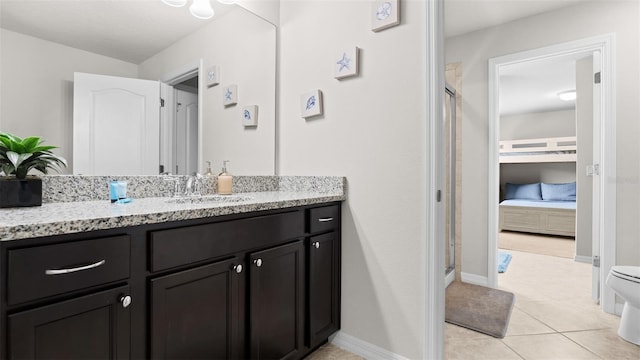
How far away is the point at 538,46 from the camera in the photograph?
2.83 metres

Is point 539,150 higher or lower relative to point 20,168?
higher

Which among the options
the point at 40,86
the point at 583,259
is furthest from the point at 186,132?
the point at 583,259

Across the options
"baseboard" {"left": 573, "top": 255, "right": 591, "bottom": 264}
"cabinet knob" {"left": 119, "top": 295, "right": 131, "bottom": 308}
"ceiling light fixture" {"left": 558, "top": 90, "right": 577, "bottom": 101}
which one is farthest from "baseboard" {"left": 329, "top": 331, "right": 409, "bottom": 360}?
"ceiling light fixture" {"left": 558, "top": 90, "right": 577, "bottom": 101}

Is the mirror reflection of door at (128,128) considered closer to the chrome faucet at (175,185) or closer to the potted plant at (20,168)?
the chrome faucet at (175,185)

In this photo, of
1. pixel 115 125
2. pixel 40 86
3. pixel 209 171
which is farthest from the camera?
pixel 209 171

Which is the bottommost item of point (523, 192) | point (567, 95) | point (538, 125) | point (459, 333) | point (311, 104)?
point (459, 333)

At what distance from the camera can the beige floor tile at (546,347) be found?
1.79m

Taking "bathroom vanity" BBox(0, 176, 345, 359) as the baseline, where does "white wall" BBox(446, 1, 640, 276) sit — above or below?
above

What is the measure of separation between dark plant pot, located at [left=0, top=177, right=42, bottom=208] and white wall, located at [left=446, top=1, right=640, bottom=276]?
3.17 meters

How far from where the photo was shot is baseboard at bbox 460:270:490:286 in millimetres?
2956

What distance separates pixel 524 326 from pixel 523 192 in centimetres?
506

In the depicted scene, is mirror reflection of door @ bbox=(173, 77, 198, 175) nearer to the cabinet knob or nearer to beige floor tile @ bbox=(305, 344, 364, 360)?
the cabinet knob

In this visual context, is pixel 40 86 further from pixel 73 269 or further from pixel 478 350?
pixel 478 350

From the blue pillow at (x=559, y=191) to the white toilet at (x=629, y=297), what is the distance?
4563 millimetres
